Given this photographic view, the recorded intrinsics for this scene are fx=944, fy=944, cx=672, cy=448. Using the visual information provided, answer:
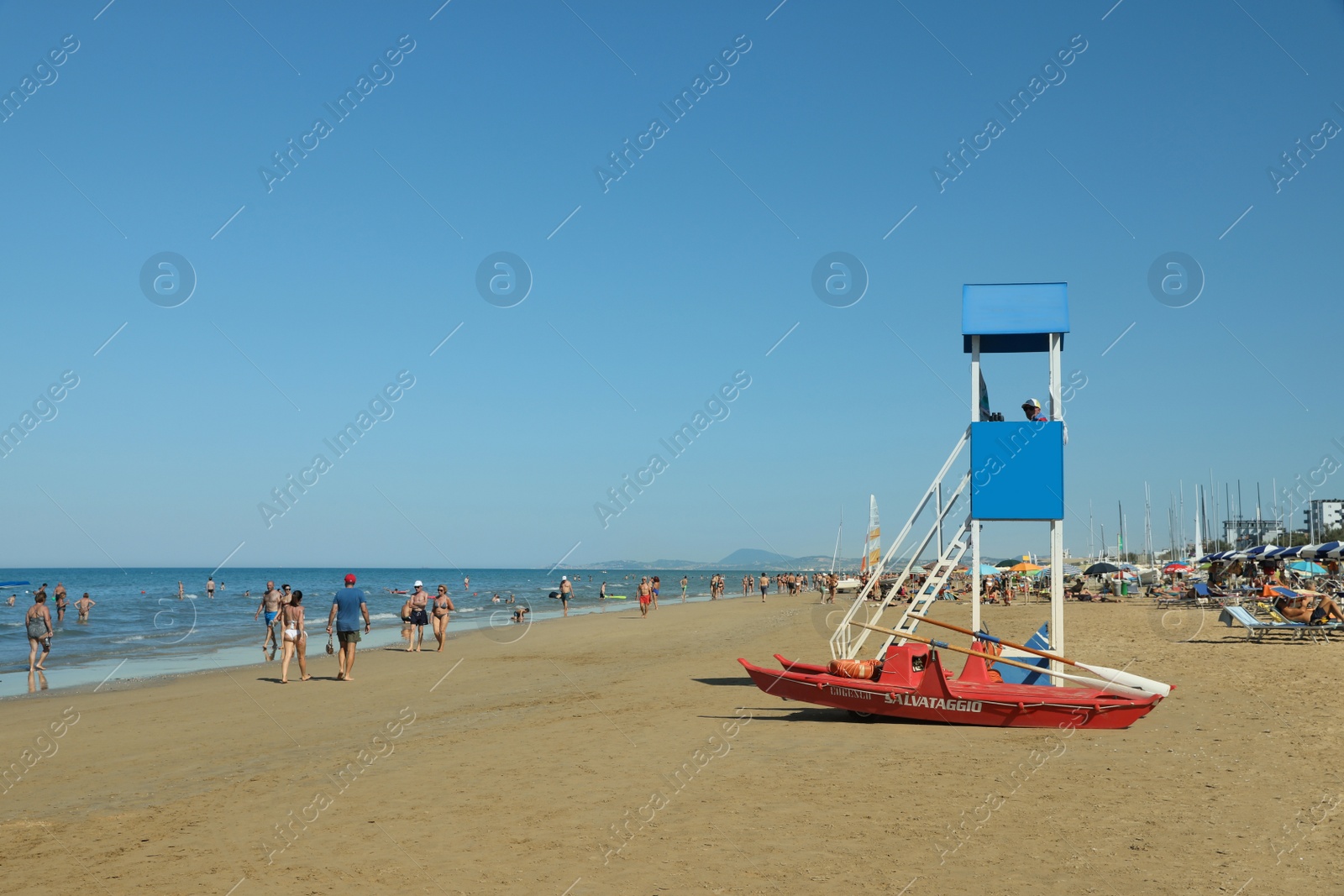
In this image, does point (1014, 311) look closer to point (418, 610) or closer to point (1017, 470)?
point (1017, 470)

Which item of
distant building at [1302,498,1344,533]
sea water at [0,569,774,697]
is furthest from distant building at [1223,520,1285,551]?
sea water at [0,569,774,697]

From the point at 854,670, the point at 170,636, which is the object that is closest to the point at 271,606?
the point at 170,636

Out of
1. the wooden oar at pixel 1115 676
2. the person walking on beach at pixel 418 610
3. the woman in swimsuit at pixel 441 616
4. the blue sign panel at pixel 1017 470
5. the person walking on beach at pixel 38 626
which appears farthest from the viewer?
the woman in swimsuit at pixel 441 616

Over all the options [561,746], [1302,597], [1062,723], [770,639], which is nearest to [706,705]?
[561,746]

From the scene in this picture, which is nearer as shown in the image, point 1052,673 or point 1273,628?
point 1052,673

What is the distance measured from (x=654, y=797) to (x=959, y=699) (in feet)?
15.1

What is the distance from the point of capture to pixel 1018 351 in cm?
1545

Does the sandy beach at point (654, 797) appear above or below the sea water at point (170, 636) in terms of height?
above

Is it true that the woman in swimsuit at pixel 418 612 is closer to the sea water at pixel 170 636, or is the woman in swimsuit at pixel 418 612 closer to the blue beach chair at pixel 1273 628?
the sea water at pixel 170 636

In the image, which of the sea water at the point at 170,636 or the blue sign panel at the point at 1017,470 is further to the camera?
the sea water at the point at 170,636

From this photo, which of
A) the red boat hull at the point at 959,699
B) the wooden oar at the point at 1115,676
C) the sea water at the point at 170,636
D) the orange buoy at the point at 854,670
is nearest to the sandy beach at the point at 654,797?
the red boat hull at the point at 959,699

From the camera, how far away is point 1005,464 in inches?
549

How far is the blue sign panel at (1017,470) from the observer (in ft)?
45.1

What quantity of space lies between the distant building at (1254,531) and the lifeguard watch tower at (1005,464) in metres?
73.2
